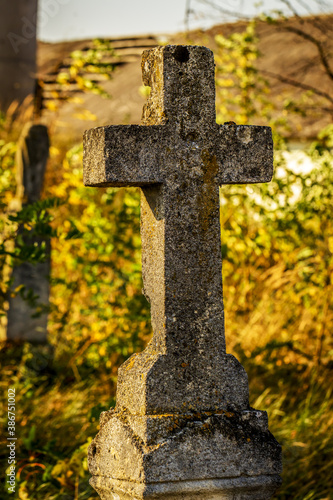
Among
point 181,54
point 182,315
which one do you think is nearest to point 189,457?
point 182,315

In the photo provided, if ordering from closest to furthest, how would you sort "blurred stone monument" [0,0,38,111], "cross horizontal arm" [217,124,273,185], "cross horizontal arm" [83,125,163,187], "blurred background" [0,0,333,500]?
"cross horizontal arm" [83,125,163,187]
"cross horizontal arm" [217,124,273,185]
"blurred background" [0,0,333,500]
"blurred stone monument" [0,0,38,111]

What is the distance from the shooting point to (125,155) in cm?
216

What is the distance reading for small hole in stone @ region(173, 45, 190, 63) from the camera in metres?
2.24

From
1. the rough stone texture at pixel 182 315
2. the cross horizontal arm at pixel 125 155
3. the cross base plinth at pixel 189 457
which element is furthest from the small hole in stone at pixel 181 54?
the cross base plinth at pixel 189 457

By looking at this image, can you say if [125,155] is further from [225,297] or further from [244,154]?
[225,297]

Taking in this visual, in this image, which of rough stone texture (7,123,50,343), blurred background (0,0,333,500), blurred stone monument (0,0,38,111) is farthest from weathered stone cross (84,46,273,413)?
→ blurred stone monument (0,0,38,111)

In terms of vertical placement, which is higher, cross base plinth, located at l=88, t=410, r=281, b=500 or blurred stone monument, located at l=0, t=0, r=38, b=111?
blurred stone monument, located at l=0, t=0, r=38, b=111

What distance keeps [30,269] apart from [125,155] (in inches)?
137

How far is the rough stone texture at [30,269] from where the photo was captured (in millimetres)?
5398

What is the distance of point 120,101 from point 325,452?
353 inches

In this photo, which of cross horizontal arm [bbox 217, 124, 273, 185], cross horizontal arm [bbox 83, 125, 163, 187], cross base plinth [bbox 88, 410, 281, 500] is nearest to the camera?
cross base plinth [bbox 88, 410, 281, 500]

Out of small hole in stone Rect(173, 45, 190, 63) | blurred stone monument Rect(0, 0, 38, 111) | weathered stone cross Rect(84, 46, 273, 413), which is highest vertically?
blurred stone monument Rect(0, 0, 38, 111)

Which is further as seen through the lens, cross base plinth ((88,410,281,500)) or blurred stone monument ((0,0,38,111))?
A: blurred stone monument ((0,0,38,111))

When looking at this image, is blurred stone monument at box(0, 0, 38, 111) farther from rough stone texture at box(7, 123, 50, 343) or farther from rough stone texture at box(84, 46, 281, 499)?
rough stone texture at box(84, 46, 281, 499)
